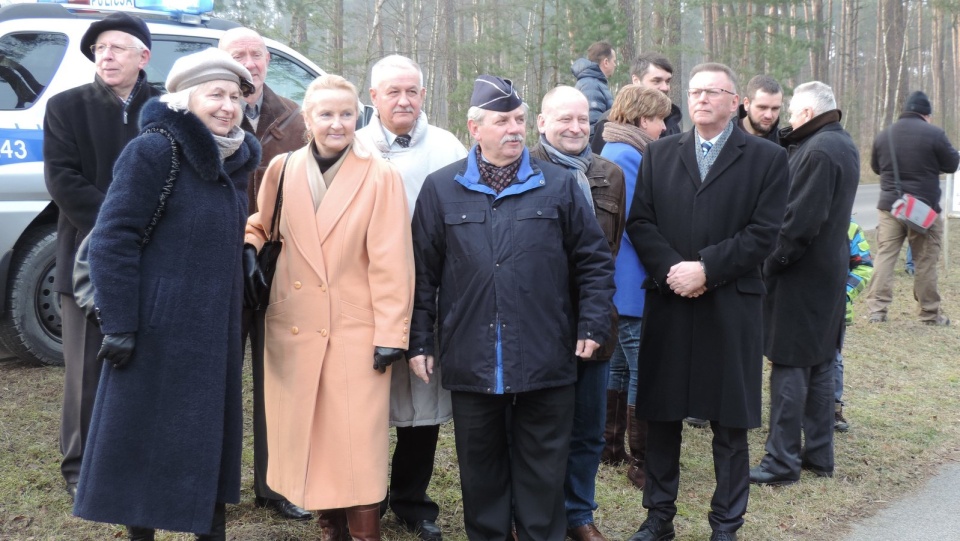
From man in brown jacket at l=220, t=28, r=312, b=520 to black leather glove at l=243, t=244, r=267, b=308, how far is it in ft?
1.36

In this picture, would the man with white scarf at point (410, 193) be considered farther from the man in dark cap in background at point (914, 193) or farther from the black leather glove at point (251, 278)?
the man in dark cap in background at point (914, 193)

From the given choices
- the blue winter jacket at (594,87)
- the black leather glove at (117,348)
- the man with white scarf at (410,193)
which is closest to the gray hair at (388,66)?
the man with white scarf at (410,193)

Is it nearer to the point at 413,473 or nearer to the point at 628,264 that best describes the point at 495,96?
the point at 628,264

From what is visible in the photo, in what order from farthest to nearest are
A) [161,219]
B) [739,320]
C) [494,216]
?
1. [739,320]
2. [494,216]
3. [161,219]

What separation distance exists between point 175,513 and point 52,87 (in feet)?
12.5

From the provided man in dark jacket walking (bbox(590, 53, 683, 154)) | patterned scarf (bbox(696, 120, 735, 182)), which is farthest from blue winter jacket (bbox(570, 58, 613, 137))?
patterned scarf (bbox(696, 120, 735, 182))

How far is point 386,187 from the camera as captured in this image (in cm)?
372

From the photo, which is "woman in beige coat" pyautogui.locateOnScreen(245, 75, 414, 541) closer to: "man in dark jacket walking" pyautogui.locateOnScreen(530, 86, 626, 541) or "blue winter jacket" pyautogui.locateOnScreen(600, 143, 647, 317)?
"man in dark jacket walking" pyautogui.locateOnScreen(530, 86, 626, 541)

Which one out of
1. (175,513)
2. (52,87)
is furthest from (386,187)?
(52,87)

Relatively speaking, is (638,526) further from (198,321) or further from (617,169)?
(198,321)

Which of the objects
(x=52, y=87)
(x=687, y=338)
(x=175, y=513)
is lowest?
(x=175, y=513)

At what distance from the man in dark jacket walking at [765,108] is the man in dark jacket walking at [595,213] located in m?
2.19

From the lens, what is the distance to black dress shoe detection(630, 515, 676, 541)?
13.8ft

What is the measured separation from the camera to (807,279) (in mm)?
5074
